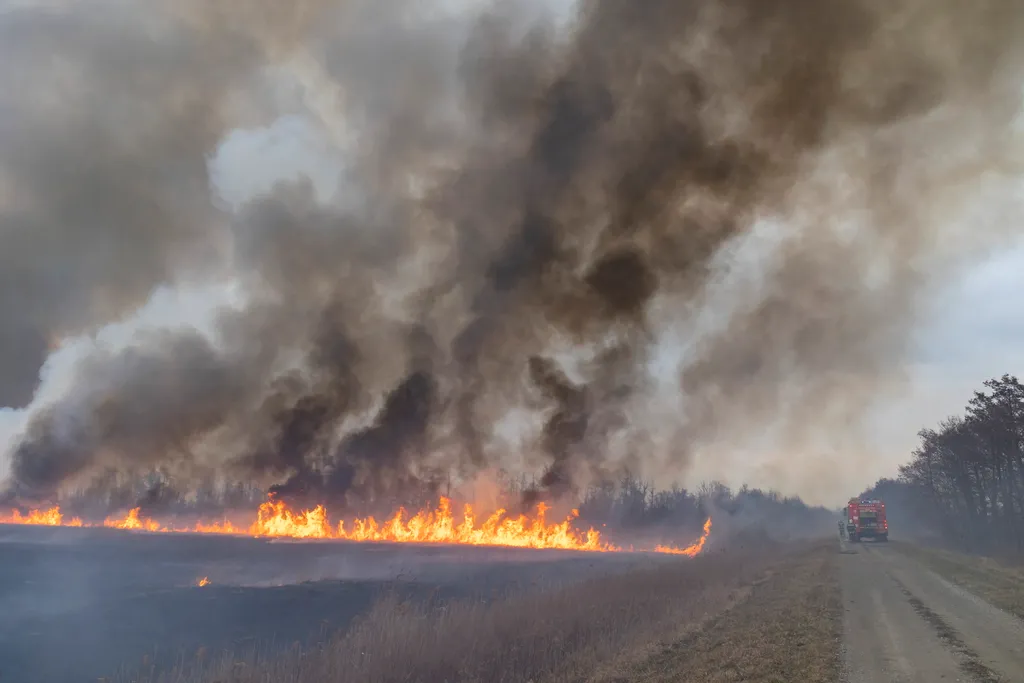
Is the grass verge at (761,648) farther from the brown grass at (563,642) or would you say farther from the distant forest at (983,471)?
the distant forest at (983,471)

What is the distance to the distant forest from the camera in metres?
46.4

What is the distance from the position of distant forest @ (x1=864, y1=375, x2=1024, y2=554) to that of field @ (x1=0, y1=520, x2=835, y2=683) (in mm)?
18205

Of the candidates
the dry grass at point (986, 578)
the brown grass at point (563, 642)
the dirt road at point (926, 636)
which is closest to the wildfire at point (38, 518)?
the brown grass at point (563, 642)

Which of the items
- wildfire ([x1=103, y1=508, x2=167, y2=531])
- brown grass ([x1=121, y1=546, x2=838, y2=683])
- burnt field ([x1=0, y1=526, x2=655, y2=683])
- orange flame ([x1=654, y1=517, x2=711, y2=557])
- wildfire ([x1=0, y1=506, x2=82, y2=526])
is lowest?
orange flame ([x1=654, y1=517, x2=711, y2=557])

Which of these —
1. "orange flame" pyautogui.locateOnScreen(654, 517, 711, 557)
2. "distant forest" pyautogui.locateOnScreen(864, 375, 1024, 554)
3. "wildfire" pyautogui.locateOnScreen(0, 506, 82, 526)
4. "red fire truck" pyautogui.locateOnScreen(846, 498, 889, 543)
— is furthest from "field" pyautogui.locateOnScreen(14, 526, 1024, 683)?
"wildfire" pyautogui.locateOnScreen(0, 506, 82, 526)

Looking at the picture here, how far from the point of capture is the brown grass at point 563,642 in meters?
13.5

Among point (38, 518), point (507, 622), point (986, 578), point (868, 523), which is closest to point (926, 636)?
point (507, 622)

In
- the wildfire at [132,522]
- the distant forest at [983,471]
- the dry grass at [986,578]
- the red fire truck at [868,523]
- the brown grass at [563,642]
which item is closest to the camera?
the brown grass at [563,642]

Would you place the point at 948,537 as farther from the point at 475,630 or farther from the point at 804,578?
the point at 475,630

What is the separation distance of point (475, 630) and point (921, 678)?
10327 millimetres

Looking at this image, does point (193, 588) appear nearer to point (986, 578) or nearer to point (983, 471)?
point (986, 578)

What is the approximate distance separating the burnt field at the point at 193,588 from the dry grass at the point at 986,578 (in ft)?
60.0

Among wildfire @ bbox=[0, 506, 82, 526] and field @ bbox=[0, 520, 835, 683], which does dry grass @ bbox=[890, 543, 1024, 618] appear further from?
wildfire @ bbox=[0, 506, 82, 526]

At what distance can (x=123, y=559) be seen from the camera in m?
41.2
